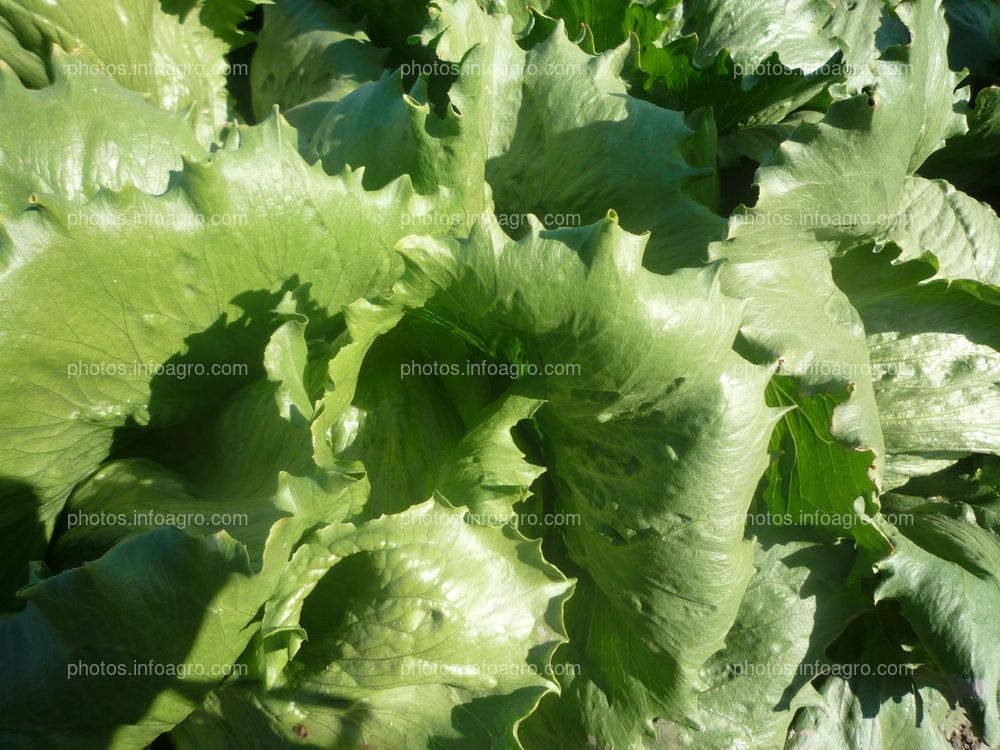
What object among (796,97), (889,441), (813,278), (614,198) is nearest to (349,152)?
(614,198)

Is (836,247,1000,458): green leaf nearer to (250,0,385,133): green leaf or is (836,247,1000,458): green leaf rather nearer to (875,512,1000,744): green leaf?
(875,512,1000,744): green leaf

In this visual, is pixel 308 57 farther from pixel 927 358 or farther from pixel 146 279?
pixel 927 358

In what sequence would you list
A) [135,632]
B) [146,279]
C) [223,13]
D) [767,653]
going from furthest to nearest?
[223,13] < [767,653] < [146,279] < [135,632]

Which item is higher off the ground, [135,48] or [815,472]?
[135,48]

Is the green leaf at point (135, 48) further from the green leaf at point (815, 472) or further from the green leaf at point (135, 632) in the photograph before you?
the green leaf at point (815, 472)

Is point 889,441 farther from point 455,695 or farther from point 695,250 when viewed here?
point 455,695

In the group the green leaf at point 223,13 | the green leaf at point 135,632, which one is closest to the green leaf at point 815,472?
the green leaf at point 135,632

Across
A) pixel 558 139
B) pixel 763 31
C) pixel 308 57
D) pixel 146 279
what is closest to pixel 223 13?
pixel 308 57

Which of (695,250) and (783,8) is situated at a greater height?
(783,8)
